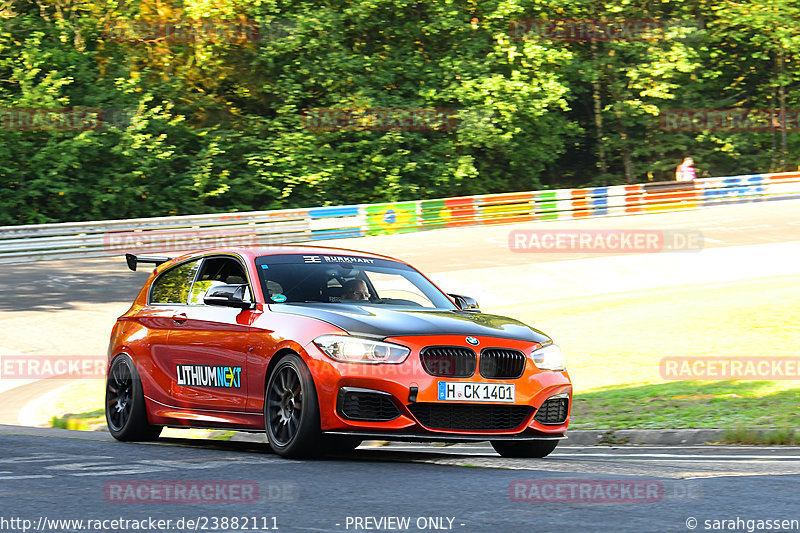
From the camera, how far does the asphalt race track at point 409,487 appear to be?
558 centimetres

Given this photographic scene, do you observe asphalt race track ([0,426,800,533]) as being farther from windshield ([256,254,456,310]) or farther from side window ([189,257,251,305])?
side window ([189,257,251,305])

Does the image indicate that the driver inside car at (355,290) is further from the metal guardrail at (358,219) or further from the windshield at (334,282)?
the metal guardrail at (358,219)

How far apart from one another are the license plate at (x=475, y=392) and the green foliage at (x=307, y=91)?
3058 centimetres

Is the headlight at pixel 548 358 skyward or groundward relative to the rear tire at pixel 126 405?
skyward

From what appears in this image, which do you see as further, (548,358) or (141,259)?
(141,259)

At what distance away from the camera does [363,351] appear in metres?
7.73

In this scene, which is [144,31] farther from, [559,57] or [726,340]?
[726,340]

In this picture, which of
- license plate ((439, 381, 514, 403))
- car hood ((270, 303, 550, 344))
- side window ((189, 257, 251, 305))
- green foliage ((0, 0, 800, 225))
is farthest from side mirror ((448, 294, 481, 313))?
green foliage ((0, 0, 800, 225))

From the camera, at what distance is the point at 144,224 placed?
3189 centimetres

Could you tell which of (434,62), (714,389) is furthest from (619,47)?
(714,389)

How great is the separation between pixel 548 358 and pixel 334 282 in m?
1.78

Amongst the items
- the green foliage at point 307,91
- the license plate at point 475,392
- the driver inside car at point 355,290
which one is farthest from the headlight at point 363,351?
the green foliage at point 307,91

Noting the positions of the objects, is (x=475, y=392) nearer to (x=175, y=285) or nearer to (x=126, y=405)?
(x=175, y=285)

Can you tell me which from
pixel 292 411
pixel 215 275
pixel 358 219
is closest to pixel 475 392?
pixel 292 411
